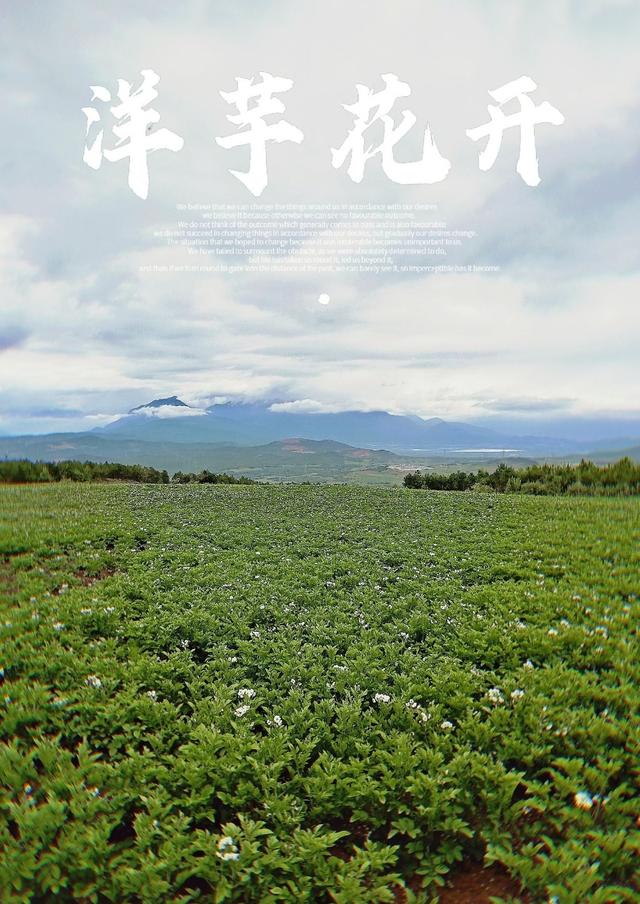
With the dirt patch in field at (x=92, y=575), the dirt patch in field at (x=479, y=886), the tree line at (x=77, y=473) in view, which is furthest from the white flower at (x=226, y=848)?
the tree line at (x=77, y=473)

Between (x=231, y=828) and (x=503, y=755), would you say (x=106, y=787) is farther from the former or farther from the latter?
(x=503, y=755)

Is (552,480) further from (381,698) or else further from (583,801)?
(583,801)

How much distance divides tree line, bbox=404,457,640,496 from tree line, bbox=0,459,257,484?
14825 millimetres

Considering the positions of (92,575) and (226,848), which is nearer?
(226,848)

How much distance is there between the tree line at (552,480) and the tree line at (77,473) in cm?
1482

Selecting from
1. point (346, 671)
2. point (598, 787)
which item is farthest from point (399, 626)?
point (598, 787)

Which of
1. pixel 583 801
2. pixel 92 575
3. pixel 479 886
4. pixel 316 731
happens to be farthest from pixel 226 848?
pixel 92 575

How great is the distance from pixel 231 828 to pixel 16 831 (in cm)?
195

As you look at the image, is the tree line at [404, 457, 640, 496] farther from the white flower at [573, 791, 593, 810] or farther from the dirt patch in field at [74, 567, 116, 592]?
the dirt patch in field at [74, 567, 116, 592]

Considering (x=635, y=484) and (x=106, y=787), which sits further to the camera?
(x=635, y=484)

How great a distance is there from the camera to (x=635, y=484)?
2245cm

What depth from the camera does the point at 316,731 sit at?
15.8 feet

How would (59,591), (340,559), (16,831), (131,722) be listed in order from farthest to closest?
(340,559), (59,591), (131,722), (16,831)

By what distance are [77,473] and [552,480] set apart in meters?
30.2
